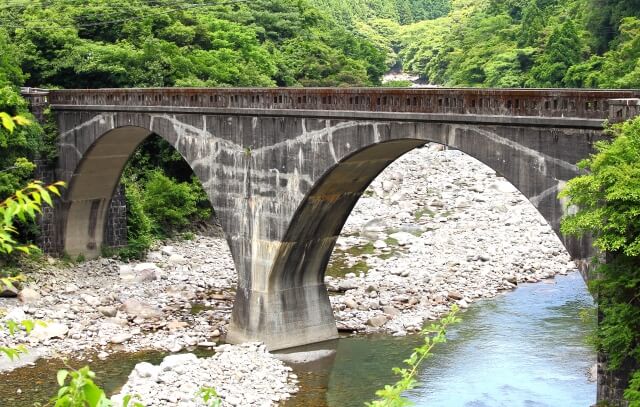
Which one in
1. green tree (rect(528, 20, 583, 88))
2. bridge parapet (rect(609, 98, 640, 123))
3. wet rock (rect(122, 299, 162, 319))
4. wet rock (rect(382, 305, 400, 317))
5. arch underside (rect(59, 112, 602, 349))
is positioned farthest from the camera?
green tree (rect(528, 20, 583, 88))

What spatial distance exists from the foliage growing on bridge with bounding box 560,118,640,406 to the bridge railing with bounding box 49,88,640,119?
211cm

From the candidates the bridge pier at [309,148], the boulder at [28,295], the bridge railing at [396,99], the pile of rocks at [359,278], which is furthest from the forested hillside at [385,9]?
the bridge pier at [309,148]

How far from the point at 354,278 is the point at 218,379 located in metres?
11.8

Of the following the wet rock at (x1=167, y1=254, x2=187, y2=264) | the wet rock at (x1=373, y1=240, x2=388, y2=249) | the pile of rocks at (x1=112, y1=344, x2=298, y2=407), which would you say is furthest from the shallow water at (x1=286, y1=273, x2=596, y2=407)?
the wet rock at (x1=167, y1=254, x2=187, y2=264)

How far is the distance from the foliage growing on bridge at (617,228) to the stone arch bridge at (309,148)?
7.17 ft

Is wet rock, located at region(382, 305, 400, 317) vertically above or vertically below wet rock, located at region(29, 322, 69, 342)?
above

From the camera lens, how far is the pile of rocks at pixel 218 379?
22.3 metres

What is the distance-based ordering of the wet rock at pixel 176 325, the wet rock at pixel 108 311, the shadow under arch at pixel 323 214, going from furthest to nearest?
the wet rock at pixel 108 311, the wet rock at pixel 176 325, the shadow under arch at pixel 323 214

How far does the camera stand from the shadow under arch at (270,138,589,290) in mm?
24812

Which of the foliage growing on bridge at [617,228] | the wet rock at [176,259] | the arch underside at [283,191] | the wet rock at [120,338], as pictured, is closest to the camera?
the foliage growing on bridge at [617,228]

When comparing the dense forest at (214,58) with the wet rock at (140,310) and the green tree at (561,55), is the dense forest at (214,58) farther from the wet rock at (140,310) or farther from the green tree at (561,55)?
the wet rock at (140,310)

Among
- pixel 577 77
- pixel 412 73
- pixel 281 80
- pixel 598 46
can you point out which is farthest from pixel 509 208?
pixel 412 73

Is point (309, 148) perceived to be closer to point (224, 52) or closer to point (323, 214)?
point (323, 214)

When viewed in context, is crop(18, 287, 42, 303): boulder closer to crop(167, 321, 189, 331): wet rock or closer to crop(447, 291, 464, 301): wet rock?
crop(167, 321, 189, 331): wet rock
